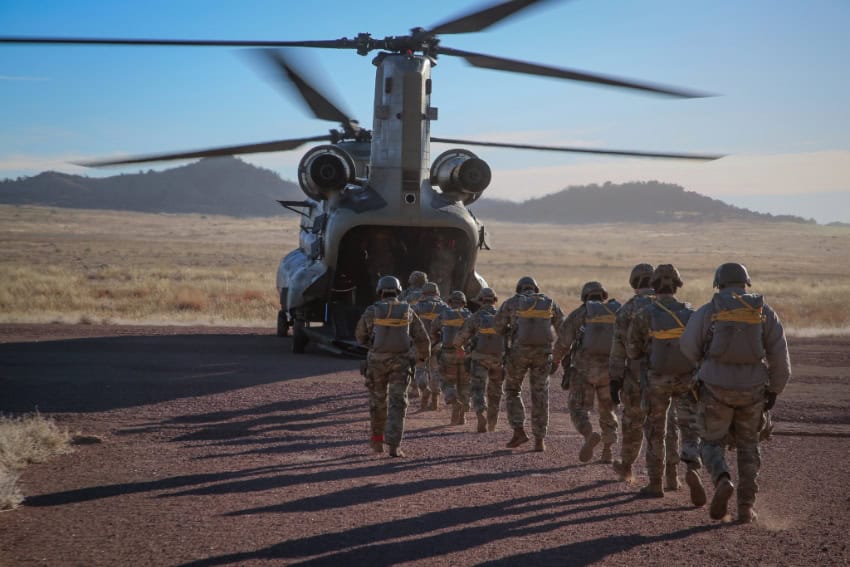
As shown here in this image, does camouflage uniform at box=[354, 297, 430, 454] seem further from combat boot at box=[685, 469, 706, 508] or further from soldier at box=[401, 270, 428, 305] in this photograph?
combat boot at box=[685, 469, 706, 508]

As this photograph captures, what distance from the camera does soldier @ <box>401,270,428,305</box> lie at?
12.8m

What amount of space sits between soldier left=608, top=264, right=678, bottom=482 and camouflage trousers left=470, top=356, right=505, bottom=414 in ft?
8.97

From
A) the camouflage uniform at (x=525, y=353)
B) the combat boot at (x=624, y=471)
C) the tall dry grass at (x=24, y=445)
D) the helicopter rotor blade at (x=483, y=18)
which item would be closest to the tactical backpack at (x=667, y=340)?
the combat boot at (x=624, y=471)

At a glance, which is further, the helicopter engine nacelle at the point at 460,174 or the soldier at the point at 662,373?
the helicopter engine nacelle at the point at 460,174

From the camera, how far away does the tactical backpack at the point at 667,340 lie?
7797mm

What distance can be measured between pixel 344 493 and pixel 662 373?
2.88 m

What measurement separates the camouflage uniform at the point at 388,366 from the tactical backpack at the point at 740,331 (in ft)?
11.7

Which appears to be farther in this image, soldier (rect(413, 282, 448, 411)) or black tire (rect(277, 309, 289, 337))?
black tire (rect(277, 309, 289, 337))

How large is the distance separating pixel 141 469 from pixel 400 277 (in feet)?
29.8

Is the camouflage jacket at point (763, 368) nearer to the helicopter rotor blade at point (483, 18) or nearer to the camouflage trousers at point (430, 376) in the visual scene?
the helicopter rotor blade at point (483, 18)

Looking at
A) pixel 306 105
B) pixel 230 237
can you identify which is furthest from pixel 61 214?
pixel 306 105

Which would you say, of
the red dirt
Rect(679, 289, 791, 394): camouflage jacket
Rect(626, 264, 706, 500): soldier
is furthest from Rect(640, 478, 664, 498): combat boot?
Rect(679, 289, 791, 394): camouflage jacket

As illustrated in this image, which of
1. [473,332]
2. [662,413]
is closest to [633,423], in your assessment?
[662,413]

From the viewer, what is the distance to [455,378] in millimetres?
12070
